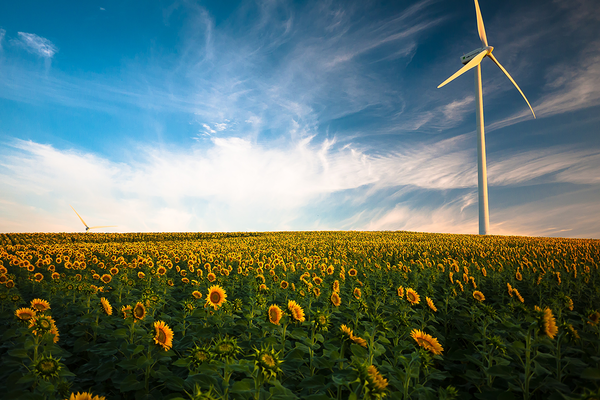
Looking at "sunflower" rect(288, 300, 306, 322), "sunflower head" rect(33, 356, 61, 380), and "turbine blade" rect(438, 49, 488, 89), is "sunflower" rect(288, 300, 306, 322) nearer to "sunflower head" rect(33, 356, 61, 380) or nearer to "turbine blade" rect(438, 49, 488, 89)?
"sunflower head" rect(33, 356, 61, 380)

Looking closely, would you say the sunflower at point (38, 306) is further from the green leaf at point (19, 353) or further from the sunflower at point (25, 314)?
the green leaf at point (19, 353)

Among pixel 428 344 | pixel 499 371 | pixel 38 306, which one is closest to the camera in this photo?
pixel 499 371

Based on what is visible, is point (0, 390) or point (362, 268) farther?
point (362, 268)

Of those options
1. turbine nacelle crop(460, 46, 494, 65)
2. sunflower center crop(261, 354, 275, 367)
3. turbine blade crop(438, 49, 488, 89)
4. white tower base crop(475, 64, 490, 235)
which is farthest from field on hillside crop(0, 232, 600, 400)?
turbine nacelle crop(460, 46, 494, 65)

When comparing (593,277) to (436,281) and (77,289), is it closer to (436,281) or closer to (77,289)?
(436,281)

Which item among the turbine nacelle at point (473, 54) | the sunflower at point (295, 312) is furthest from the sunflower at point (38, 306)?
the turbine nacelle at point (473, 54)

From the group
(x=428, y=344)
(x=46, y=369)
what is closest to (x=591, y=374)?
(x=428, y=344)

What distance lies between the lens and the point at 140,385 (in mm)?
3400

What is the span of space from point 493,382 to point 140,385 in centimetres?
466

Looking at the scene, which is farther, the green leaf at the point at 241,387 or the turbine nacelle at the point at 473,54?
the turbine nacelle at the point at 473,54

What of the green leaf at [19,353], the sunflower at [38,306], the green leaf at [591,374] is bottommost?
the green leaf at [19,353]

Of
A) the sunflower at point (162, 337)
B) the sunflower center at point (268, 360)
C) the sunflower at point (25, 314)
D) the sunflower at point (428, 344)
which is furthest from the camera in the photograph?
the sunflower at point (25, 314)

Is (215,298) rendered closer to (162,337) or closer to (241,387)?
(162,337)

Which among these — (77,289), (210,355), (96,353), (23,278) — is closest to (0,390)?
(96,353)
